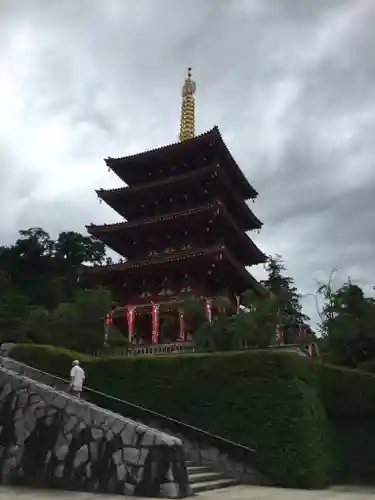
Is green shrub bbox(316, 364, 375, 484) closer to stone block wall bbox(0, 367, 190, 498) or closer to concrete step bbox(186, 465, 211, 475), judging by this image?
concrete step bbox(186, 465, 211, 475)

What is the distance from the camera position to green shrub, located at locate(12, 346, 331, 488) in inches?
474

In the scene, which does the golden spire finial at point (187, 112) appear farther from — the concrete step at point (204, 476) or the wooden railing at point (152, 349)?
the concrete step at point (204, 476)

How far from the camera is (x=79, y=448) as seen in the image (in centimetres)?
997

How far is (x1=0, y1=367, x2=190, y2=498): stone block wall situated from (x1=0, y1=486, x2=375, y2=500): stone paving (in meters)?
0.45

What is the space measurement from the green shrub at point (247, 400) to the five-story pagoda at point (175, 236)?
1130 centimetres

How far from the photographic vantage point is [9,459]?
10.6 m

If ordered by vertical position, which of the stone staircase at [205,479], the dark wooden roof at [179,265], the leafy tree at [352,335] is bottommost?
the stone staircase at [205,479]

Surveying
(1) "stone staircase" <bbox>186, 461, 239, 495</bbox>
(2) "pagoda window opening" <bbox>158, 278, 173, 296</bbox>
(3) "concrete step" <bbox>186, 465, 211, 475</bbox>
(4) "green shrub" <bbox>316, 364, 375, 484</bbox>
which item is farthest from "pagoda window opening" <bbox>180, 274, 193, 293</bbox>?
(3) "concrete step" <bbox>186, 465, 211, 475</bbox>

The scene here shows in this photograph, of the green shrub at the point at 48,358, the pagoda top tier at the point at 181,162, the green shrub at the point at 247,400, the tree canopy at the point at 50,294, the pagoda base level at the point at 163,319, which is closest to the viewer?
the green shrub at the point at 247,400

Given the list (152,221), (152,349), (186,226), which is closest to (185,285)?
(186,226)

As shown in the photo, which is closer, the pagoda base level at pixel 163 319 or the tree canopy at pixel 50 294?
the tree canopy at pixel 50 294

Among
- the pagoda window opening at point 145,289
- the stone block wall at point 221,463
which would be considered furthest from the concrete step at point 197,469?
the pagoda window opening at point 145,289

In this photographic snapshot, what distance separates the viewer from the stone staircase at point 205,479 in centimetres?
1038

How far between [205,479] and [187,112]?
91.3ft
